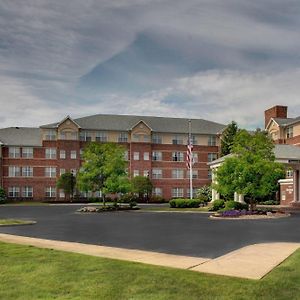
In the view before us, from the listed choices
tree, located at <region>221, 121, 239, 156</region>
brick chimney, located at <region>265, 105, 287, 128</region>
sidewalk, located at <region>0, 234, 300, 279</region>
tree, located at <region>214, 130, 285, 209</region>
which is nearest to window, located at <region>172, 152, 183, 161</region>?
tree, located at <region>221, 121, 239, 156</region>

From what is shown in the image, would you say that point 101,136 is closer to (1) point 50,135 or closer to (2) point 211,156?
(1) point 50,135

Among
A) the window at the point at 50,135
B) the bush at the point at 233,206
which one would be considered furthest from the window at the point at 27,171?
the bush at the point at 233,206

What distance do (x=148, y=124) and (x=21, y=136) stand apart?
2166 cm

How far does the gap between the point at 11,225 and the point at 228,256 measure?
50.7 feet

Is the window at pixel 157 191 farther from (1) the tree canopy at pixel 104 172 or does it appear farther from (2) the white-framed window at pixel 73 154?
(1) the tree canopy at pixel 104 172

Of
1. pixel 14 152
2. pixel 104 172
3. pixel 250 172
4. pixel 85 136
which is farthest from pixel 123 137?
pixel 250 172

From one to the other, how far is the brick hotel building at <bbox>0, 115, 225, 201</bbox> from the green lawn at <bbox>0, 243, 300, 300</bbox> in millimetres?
67253

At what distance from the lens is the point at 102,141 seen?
79.2 m

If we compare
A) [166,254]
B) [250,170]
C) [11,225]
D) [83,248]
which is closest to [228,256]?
[166,254]

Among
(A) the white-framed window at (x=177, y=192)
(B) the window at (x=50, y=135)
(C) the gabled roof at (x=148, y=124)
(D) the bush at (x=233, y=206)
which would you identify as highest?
(C) the gabled roof at (x=148, y=124)

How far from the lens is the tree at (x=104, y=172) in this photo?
4884cm

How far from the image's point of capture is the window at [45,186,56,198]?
78.9 metres

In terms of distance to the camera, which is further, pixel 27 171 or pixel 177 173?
pixel 177 173

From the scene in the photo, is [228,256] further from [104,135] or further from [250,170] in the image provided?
[104,135]
